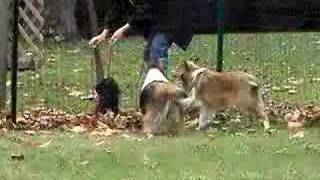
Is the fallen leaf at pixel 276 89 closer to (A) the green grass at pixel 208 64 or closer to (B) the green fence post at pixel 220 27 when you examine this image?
(A) the green grass at pixel 208 64

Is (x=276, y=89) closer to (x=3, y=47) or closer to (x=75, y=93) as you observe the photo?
(x=75, y=93)

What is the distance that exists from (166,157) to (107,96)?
2.65 m

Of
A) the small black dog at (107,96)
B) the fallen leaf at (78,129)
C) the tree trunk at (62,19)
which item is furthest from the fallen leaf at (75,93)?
the tree trunk at (62,19)

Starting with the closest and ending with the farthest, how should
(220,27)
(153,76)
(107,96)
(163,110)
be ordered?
(163,110) → (153,76) → (220,27) → (107,96)

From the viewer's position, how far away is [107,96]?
10391mm

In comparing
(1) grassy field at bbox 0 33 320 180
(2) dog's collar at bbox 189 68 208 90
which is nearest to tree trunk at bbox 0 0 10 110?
(1) grassy field at bbox 0 33 320 180

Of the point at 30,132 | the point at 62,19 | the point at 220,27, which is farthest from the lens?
the point at 62,19

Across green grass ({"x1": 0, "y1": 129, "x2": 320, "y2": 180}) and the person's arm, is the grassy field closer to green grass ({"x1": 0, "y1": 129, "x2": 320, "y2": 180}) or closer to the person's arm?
green grass ({"x1": 0, "y1": 129, "x2": 320, "y2": 180})

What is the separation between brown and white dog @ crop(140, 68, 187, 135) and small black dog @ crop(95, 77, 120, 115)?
1.13 metres

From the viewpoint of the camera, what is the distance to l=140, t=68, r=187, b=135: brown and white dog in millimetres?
9117

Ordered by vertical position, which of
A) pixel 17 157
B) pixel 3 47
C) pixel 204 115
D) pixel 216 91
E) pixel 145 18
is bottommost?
pixel 17 157

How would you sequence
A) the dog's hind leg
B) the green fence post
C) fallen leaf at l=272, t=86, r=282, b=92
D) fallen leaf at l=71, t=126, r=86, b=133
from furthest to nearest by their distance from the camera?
fallen leaf at l=272, t=86, r=282, b=92
the green fence post
the dog's hind leg
fallen leaf at l=71, t=126, r=86, b=133

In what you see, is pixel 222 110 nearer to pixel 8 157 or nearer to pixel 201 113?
pixel 201 113

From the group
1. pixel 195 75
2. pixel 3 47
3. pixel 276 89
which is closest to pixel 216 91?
pixel 195 75
